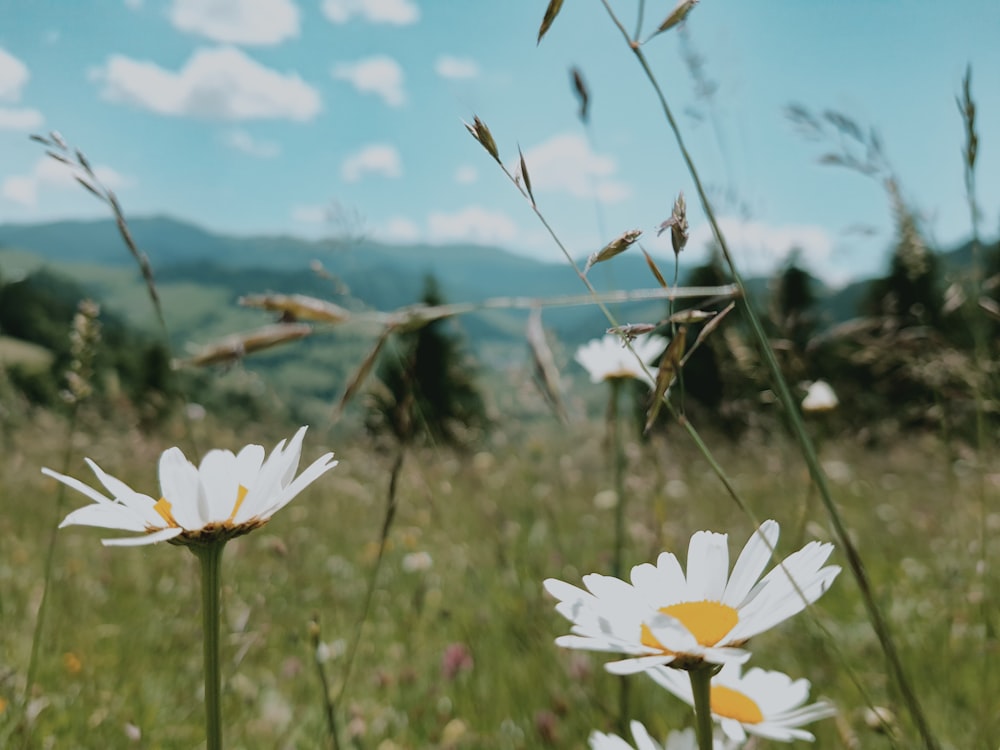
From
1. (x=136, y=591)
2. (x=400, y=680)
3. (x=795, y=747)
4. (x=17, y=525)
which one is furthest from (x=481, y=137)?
(x=17, y=525)

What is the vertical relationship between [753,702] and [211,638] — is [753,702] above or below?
below

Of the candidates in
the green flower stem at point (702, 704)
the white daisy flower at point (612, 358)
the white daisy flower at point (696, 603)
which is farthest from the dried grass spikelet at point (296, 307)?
the white daisy flower at point (612, 358)

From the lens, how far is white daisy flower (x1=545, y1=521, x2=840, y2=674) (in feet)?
2.09

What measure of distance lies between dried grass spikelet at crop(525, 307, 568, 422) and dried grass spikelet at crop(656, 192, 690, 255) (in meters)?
0.15

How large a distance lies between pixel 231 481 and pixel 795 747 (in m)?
1.45

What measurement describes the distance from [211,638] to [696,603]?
0.44 m

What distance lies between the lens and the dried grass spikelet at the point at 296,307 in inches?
30.8

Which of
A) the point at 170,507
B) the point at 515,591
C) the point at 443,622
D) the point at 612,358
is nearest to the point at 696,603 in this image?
the point at 170,507

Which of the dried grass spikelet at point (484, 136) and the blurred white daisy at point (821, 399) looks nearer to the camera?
the dried grass spikelet at point (484, 136)

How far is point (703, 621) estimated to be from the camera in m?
0.74

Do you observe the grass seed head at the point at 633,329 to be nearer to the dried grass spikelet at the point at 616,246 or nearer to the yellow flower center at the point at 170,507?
the dried grass spikelet at the point at 616,246

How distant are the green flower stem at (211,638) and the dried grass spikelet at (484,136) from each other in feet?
1.46

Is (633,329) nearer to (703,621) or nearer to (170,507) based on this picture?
(703,621)

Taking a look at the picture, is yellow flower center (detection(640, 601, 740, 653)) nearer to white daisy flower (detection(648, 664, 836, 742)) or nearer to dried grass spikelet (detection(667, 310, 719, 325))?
white daisy flower (detection(648, 664, 836, 742))
